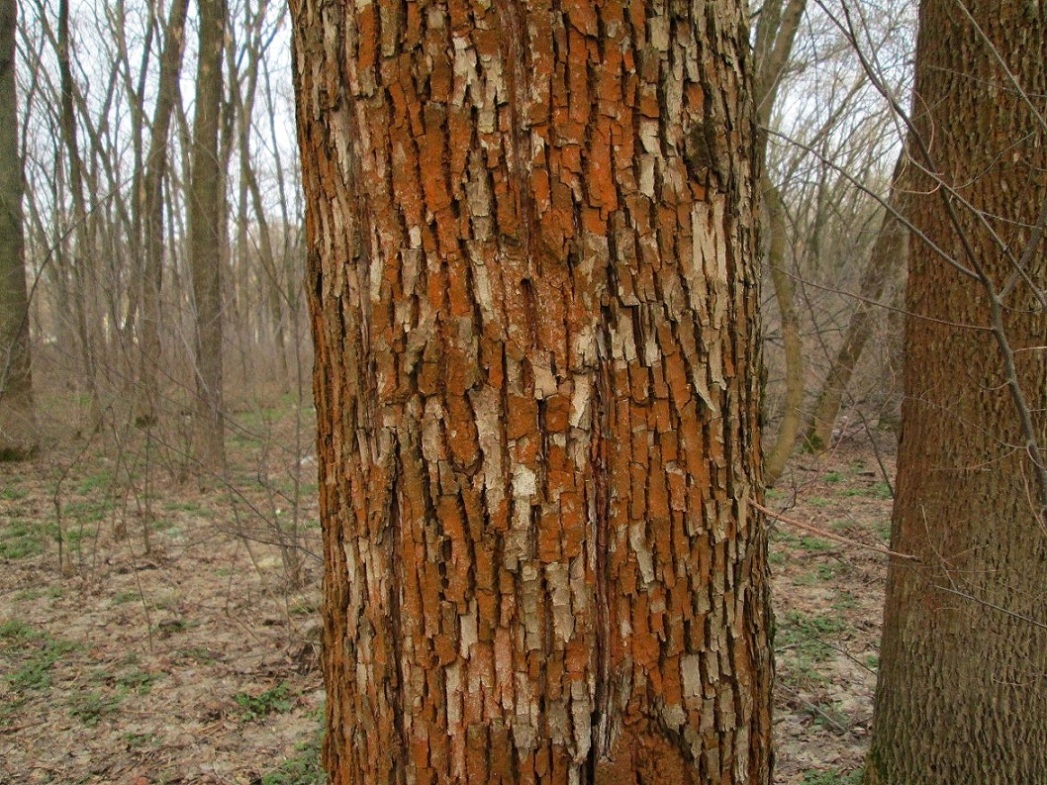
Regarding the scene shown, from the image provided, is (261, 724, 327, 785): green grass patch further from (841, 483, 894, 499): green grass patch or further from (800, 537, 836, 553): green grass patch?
(841, 483, 894, 499): green grass patch

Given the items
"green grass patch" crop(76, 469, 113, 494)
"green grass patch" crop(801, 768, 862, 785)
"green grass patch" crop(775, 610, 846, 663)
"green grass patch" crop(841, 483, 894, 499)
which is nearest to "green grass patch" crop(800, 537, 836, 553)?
"green grass patch" crop(775, 610, 846, 663)

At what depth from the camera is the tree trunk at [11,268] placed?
370 inches

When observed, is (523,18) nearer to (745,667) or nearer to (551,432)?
(551,432)

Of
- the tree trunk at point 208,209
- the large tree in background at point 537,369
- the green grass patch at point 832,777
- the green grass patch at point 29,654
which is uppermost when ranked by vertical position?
the tree trunk at point 208,209

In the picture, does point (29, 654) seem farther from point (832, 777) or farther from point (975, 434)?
point (975, 434)

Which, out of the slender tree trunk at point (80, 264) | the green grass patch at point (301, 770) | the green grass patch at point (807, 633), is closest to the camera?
the green grass patch at point (301, 770)

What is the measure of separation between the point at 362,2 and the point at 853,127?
737 cm

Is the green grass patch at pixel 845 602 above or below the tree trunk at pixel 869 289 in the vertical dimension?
below

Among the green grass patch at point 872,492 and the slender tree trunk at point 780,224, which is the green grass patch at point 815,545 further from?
the green grass patch at point 872,492

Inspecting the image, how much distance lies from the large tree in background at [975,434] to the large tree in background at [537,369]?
6.39ft

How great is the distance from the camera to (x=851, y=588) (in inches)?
231

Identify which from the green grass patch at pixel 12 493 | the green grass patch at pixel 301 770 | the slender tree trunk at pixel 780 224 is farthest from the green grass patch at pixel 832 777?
the green grass patch at pixel 12 493

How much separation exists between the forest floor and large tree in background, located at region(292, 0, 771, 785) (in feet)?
5.94

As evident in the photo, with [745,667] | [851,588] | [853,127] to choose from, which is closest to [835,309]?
[853,127]
